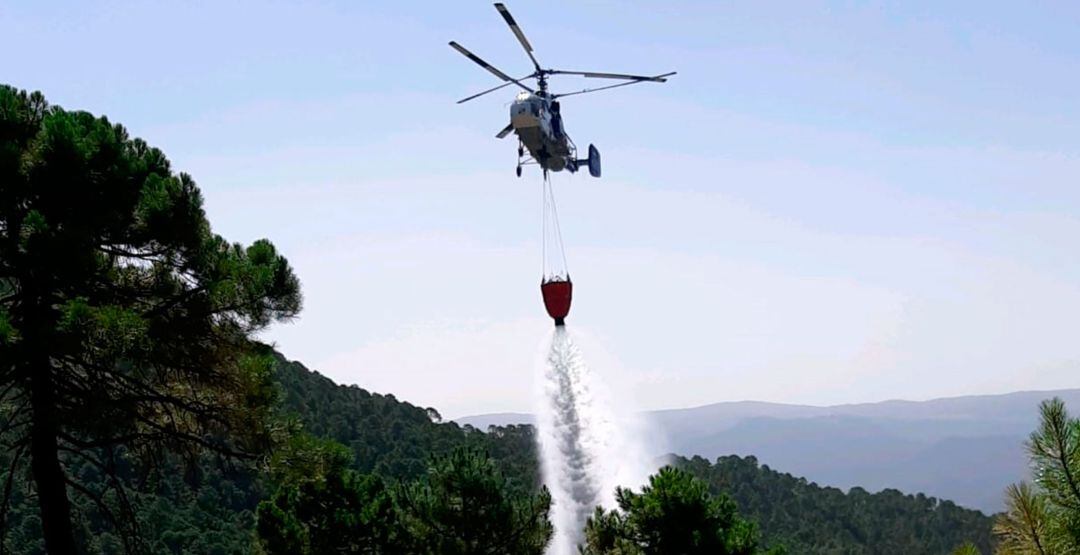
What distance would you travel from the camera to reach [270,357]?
1251 cm

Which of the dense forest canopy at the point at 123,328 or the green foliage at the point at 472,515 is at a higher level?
the dense forest canopy at the point at 123,328

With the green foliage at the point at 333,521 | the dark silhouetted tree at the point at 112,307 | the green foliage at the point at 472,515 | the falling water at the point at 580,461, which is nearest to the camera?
the dark silhouetted tree at the point at 112,307

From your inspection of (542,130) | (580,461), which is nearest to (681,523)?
(542,130)

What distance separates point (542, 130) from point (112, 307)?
1641cm

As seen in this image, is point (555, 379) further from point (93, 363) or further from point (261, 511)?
point (93, 363)

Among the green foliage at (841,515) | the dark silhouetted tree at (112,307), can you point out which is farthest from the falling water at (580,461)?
the green foliage at (841,515)

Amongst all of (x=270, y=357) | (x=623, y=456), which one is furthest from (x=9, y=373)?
(x=623, y=456)

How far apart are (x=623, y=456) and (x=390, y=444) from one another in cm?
4215

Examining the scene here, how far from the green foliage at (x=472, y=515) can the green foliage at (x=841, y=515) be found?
83.4 metres

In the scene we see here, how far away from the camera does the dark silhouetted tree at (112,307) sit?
1034cm

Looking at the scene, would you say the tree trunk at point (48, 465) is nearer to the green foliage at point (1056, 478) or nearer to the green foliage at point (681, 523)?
the green foliage at point (1056, 478)

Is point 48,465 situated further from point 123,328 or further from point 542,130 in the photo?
point 542,130

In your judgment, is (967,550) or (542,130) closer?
(967,550)

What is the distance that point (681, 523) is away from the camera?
56.7ft
